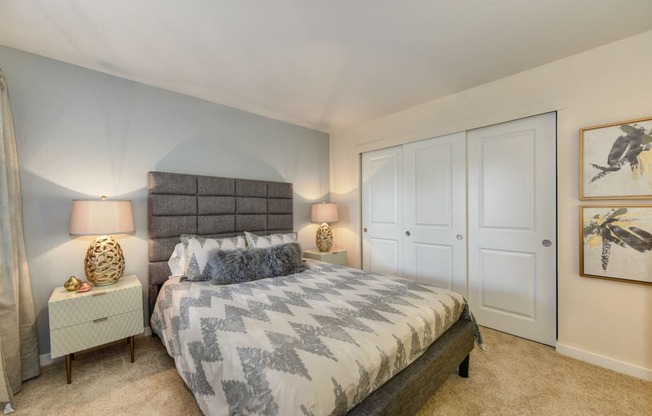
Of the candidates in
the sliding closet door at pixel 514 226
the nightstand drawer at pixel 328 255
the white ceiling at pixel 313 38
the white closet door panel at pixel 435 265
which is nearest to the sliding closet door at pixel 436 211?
the white closet door panel at pixel 435 265

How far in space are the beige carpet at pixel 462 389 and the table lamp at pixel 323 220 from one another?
6.80 ft

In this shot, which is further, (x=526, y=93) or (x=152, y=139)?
(x=152, y=139)

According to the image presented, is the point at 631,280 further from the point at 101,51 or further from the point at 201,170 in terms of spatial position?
the point at 101,51

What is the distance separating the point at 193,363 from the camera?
1471 mm

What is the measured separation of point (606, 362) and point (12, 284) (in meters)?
4.39

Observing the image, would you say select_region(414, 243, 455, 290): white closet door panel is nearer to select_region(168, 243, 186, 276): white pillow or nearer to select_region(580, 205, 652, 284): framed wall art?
select_region(580, 205, 652, 284): framed wall art

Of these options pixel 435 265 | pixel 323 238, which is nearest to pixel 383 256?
pixel 435 265

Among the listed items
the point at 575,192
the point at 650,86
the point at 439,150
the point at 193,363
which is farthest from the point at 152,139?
the point at 650,86

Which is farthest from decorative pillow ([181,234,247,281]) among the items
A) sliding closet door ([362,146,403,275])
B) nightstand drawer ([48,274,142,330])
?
sliding closet door ([362,146,403,275])

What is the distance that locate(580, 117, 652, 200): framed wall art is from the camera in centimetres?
190

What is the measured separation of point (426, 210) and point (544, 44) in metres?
1.80

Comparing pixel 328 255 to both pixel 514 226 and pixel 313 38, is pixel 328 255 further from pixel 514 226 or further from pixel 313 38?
pixel 313 38

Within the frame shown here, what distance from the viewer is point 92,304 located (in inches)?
77.2

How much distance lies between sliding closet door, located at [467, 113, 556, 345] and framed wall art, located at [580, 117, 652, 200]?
24 centimetres
